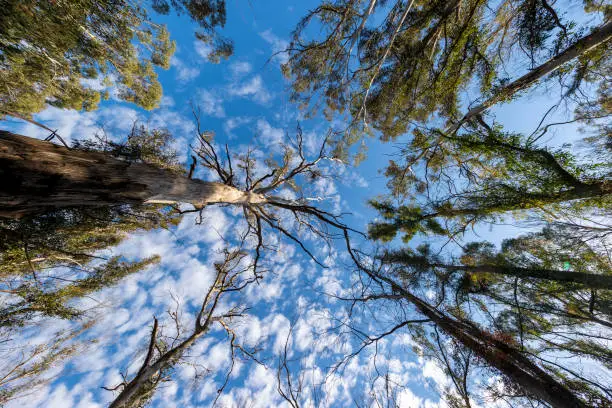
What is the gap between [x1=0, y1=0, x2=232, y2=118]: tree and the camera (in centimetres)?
436

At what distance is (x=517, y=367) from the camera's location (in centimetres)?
277

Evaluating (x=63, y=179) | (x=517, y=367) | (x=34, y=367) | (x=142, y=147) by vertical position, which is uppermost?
(x=142, y=147)

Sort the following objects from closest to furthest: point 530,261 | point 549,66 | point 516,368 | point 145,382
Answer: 1. point 516,368
2. point 549,66
3. point 145,382
4. point 530,261

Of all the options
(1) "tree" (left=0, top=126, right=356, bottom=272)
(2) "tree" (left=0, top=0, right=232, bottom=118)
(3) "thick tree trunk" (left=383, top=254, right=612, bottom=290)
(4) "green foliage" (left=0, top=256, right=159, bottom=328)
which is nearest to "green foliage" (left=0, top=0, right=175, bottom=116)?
(2) "tree" (left=0, top=0, right=232, bottom=118)

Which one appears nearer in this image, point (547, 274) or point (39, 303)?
point (547, 274)

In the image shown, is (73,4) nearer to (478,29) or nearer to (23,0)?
(23,0)

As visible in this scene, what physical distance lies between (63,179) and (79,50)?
731cm

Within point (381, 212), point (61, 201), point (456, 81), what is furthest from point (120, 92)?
point (456, 81)

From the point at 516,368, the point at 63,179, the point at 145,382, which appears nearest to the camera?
the point at 63,179

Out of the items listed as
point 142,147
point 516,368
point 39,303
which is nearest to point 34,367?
point 39,303

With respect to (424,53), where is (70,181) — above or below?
below

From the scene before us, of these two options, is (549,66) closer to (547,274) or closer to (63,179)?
(547,274)

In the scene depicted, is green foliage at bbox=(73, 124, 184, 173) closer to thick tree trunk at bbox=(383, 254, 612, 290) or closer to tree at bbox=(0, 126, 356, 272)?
tree at bbox=(0, 126, 356, 272)

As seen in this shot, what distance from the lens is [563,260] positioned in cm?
417
